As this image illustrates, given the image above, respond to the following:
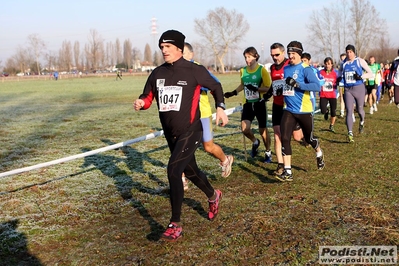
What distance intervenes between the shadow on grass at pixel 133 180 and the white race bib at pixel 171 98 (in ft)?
4.52

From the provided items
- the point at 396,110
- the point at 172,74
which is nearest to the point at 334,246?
the point at 172,74

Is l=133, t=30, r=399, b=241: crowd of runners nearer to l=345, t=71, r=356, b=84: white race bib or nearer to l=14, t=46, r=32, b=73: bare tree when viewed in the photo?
l=345, t=71, r=356, b=84: white race bib

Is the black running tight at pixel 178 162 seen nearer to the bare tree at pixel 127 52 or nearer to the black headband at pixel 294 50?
the black headband at pixel 294 50

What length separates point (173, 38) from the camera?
180 inches

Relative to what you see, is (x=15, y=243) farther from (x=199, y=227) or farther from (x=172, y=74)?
(x=172, y=74)

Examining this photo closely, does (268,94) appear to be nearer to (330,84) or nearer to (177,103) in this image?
(177,103)

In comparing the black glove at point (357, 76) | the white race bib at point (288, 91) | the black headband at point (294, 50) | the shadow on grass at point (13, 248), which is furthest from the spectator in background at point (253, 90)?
the shadow on grass at point (13, 248)

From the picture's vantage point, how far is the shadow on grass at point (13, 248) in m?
4.12

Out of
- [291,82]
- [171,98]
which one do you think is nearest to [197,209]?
[171,98]

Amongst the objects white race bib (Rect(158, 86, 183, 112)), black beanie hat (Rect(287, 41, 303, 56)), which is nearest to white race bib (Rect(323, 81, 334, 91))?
black beanie hat (Rect(287, 41, 303, 56))

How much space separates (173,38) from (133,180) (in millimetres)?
3177

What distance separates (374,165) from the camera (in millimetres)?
7430

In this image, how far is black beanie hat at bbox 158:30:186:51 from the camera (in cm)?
455

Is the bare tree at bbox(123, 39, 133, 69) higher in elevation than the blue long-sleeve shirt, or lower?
higher
